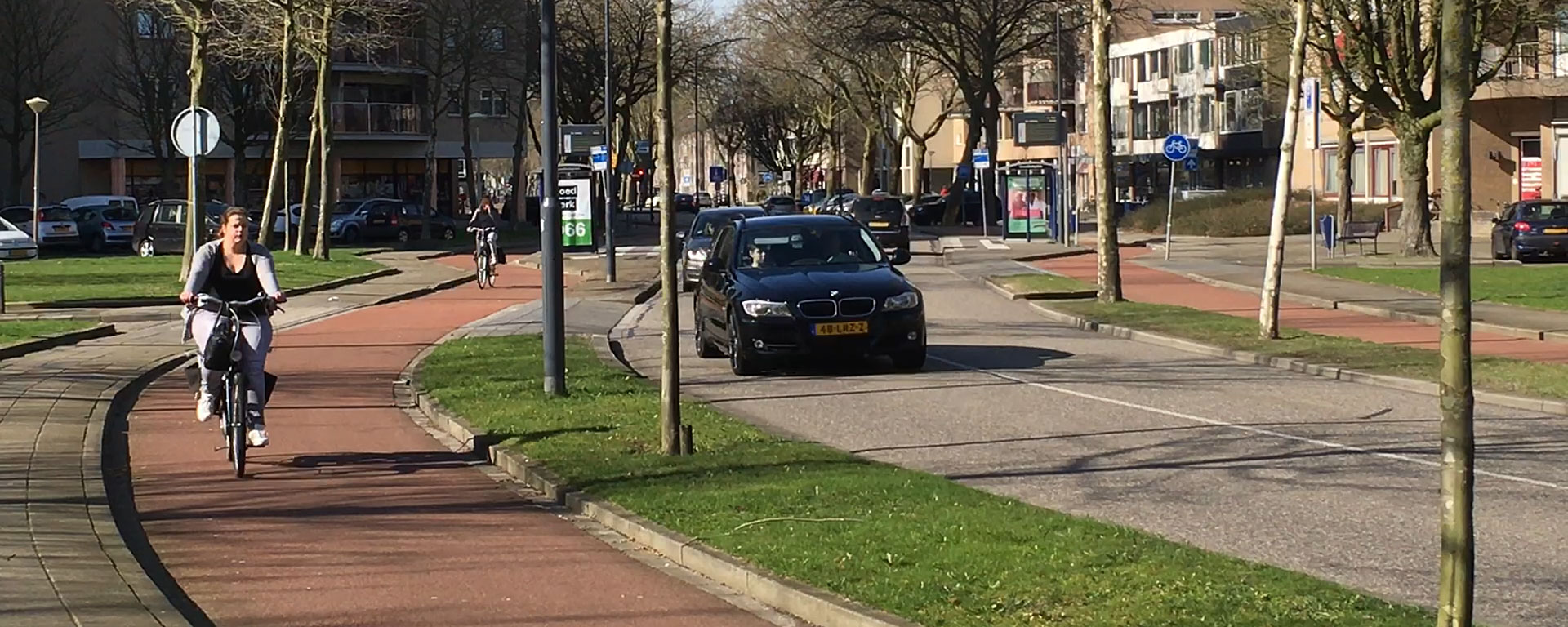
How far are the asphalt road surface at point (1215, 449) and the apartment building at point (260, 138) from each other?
5057 centimetres

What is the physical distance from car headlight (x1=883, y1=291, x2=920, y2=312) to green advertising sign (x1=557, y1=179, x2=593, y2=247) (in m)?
19.2

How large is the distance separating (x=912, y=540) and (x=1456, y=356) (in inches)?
135

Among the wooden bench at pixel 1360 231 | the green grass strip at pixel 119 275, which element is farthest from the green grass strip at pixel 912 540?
the wooden bench at pixel 1360 231

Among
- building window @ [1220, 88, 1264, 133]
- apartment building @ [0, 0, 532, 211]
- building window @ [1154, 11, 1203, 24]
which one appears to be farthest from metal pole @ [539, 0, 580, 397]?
building window @ [1154, 11, 1203, 24]

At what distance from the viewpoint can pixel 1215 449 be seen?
12.5 m

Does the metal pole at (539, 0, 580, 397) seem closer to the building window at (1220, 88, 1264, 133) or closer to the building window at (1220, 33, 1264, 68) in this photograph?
the building window at (1220, 33, 1264, 68)

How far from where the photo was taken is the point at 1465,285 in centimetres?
546

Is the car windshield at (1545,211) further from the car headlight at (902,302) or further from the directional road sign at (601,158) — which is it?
the car headlight at (902,302)

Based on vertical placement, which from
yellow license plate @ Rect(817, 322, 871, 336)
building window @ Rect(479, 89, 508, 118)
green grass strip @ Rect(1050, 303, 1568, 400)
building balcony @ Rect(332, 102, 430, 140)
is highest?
building window @ Rect(479, 89, 508, 118)

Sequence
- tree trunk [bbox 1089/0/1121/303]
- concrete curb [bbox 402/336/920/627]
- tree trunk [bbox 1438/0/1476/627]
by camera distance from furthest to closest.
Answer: tree trunk [bbox 1089/0/1121/303], concrete curb [bbox 402/336/920/627], tree trunk [bbox 1438/0/1476/627]

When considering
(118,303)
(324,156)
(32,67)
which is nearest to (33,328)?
(118,303)

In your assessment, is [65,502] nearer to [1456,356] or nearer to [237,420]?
[237,420]

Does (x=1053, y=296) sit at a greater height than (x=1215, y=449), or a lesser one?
greater

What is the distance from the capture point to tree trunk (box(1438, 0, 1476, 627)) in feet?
17.9
